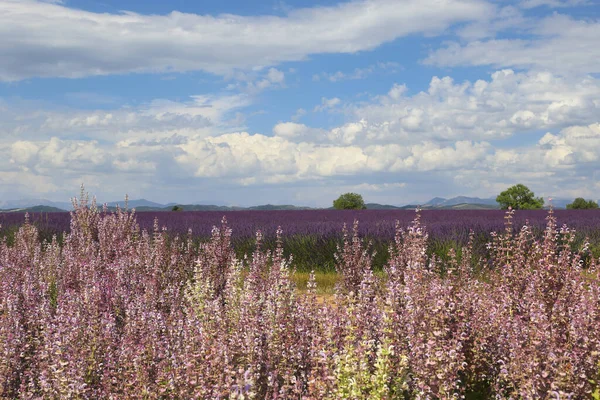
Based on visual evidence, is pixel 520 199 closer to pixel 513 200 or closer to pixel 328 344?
pixel 513 200

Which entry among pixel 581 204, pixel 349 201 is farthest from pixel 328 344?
pixel 581 204

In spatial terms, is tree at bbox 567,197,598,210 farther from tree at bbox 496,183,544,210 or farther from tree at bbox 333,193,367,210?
tree at bbox 333,193,367,210

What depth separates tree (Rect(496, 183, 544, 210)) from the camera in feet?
135

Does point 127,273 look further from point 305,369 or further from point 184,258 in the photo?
point 305,369

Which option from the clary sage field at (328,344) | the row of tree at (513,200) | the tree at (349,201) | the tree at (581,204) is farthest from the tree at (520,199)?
the clary sage field at (328,344)

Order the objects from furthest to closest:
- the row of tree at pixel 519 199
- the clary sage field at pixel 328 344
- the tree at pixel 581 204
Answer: the tree at pixel 581 204 → the row of tree at pixel 519 199 → the clary sage field at pixel 328 344

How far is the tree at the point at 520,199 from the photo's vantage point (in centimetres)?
4125

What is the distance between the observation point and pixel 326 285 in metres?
10.2

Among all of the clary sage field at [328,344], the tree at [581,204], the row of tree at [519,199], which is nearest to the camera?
the clary sage field at [328,344]

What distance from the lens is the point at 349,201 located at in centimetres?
4391

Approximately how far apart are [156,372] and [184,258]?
4575 mm

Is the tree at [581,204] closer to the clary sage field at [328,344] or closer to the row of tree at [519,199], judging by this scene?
the row of tree at [519,199]

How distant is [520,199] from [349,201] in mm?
12995

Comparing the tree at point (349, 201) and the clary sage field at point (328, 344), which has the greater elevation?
the tree at point (349, 201)
